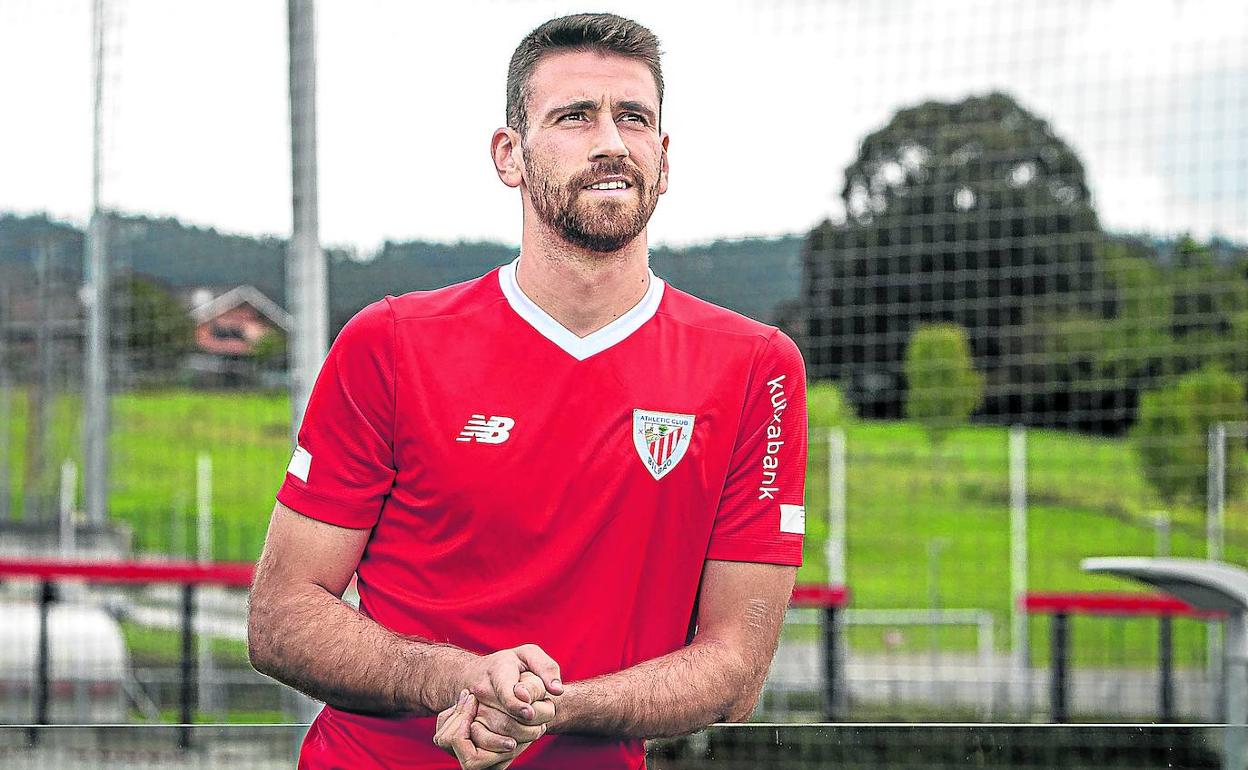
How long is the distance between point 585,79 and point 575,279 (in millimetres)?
184

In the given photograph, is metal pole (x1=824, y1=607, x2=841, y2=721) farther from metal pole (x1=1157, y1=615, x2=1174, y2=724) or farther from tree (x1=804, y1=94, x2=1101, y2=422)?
tree (x1=804, y1=94, x2=1101, y2=422)

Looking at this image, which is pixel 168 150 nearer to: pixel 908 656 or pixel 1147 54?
pixel 1147 54

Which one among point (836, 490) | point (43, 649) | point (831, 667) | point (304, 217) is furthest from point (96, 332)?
point (304, 217)

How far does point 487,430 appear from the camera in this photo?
1.28m

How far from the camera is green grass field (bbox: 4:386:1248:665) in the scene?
875 centimetres

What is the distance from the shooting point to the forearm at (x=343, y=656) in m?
1.21

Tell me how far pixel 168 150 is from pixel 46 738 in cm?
496

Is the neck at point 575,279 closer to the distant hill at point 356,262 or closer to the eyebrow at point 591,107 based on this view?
the eyebrow at point 591,107

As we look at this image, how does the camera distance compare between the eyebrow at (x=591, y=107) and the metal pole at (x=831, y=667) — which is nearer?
the eyebrow at (x=591, y=107)

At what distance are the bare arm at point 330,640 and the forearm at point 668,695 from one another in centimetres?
10

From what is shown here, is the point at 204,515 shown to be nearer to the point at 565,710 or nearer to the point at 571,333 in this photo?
the point at 571,333

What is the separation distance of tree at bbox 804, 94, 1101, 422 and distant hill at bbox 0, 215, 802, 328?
34 centimetres

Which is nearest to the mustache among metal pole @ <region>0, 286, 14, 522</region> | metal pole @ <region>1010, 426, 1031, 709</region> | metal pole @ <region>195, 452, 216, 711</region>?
metal pole @ <region>1010, 426, 1031, 709</region>

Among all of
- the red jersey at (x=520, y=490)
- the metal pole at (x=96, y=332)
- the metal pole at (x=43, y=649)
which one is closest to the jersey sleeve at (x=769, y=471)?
the red jersey at (x=520, y=490)
